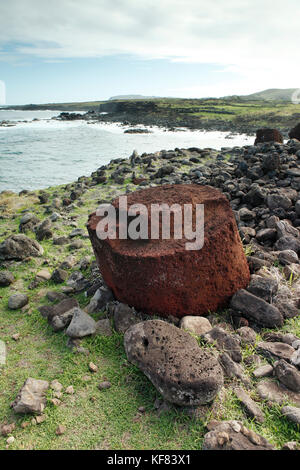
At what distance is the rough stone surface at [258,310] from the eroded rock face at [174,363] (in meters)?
0.62

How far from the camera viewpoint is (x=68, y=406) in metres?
2.34

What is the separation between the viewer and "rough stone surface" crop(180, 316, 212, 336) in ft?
9.07

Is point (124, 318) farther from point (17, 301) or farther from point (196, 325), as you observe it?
point (17, 301)

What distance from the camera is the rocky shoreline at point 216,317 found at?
216cm

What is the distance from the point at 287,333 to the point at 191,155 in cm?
926

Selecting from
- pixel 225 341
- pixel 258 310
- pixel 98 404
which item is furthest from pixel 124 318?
pixel 258 310

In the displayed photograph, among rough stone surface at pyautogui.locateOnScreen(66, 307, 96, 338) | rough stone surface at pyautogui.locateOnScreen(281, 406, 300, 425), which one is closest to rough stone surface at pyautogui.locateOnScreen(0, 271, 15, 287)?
rough stone surface at pyautogui.locateOnScreen(66, 307, 96, 338)

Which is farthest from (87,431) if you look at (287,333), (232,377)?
(287,333)

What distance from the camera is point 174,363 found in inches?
89.0

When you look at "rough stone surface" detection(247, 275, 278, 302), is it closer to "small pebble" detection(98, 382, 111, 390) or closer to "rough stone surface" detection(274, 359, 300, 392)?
"rough stone surface" detection(274, 359, 300, 392)

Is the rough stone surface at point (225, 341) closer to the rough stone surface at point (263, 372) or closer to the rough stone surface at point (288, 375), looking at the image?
the rough stone surface at point (263, 372)

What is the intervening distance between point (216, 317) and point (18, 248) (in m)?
3.00
